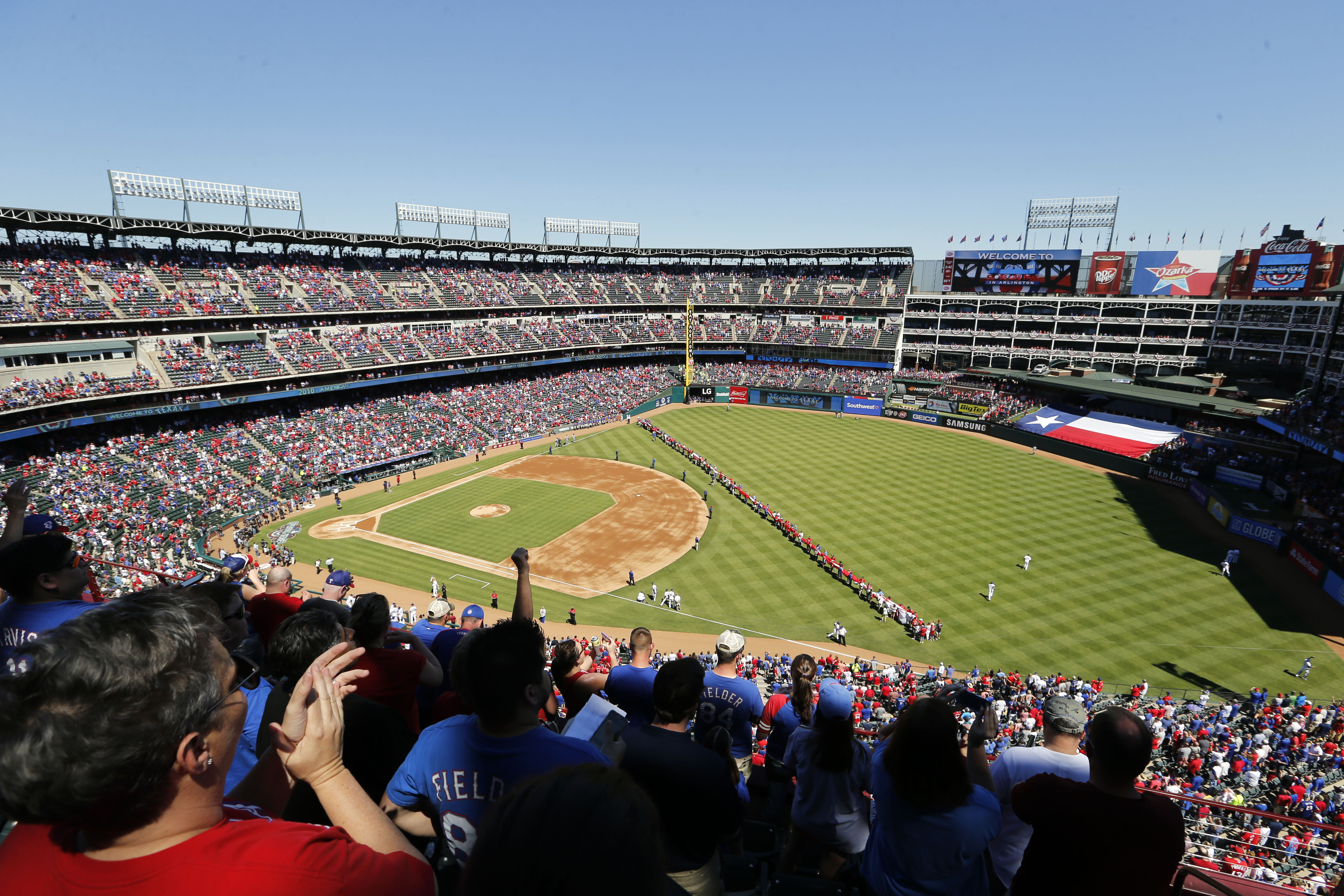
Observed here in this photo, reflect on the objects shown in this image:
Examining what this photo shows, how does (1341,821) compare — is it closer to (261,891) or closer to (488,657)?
(488,657)

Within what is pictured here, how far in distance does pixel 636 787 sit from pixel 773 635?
2605cm

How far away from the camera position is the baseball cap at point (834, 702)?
18.5ft

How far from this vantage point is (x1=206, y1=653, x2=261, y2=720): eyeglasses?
231 centimetres

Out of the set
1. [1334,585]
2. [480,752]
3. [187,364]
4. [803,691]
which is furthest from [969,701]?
[187,364]

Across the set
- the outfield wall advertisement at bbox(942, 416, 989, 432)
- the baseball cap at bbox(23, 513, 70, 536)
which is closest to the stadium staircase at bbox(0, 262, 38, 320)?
the baseball cap at bbox(23, 513, 70, 536)

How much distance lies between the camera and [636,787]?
6.55ft

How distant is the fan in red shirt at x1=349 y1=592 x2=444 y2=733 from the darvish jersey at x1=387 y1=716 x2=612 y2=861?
105cm

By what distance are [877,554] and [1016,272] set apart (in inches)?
2332

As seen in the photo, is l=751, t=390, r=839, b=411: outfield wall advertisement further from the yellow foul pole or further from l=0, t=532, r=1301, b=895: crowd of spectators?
l=0, t=532, r=1301, b=895: crowd of spectators

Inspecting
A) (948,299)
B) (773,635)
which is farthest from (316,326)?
(948,299)

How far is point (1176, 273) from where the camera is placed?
68.6 m

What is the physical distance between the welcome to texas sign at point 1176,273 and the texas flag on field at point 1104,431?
21.9 metres

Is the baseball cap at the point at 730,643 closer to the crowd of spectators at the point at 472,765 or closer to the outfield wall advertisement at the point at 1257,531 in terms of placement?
the crowd of spectators at the point at 472,765

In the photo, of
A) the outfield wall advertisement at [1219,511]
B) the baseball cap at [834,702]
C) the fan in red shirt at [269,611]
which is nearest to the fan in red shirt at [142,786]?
the baseball cap at [834,702]
